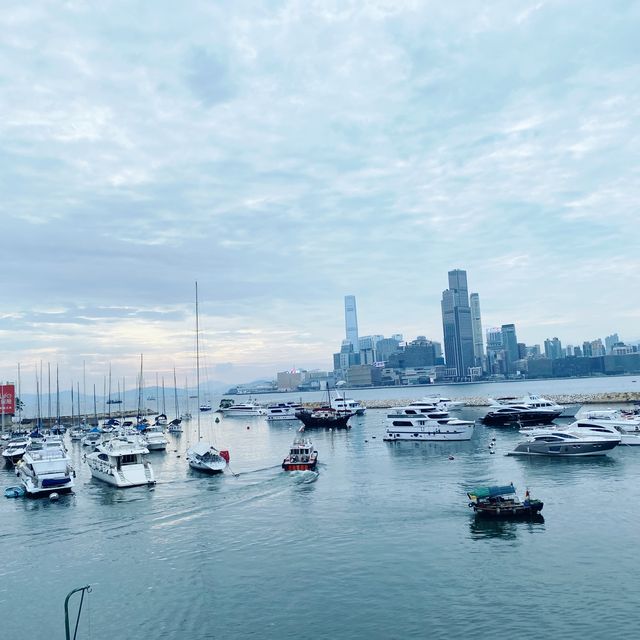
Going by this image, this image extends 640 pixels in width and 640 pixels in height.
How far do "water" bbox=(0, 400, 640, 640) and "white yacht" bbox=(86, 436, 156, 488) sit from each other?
1585 mm

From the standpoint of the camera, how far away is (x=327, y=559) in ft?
110

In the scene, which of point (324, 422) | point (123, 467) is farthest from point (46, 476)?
point (324, 422)

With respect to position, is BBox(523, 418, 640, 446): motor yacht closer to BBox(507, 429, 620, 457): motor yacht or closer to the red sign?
BBox(507, 429, 620, 457): motor yacht

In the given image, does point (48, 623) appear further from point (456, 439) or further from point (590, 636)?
point (456, 439)

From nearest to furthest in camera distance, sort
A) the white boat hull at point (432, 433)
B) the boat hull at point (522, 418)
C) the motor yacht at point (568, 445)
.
A: the motor yacht at point (568, 445), the white boat hull at point (432, 433), the boat hull at point (522, 418)

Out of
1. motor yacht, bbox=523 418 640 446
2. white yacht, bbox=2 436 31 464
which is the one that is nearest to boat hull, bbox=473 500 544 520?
motor yacht, bbox=523 418 640 446

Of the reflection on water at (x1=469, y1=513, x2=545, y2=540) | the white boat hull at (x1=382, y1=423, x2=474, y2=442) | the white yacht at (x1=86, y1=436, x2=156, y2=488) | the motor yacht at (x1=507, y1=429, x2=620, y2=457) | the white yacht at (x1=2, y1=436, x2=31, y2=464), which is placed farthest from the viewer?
the white boat hull at (x1=382, y1=423, x2=474, y2=442)

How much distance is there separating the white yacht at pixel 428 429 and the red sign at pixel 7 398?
8249cm

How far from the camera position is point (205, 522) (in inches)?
1684

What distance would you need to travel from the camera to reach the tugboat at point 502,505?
134ft

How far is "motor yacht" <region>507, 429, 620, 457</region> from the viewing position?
6794 centimetres

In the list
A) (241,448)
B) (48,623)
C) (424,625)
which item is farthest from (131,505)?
(241,448)

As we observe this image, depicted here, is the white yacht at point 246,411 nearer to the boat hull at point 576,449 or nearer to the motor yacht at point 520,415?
the motor yacht at point 520,415

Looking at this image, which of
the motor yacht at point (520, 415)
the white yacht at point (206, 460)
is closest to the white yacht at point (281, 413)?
the motor yacht at point (520, 415)
